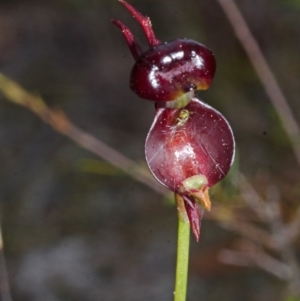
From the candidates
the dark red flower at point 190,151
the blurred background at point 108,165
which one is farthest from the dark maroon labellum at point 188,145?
the blurred background at point 108,165

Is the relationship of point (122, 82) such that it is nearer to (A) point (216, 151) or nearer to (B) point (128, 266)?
(B) point (128, 266)

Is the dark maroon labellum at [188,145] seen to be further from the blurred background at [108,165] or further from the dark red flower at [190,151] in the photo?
the blurred background at [108,165]

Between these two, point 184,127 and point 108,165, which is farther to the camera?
point 108,165

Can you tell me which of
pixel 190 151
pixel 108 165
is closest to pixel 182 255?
pixel 190 151

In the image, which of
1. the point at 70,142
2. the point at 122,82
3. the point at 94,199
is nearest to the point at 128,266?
the point at 94,199

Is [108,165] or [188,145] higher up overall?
[108,165]

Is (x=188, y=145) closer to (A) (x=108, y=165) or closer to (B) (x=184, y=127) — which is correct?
(B) (x=184, y=127)
